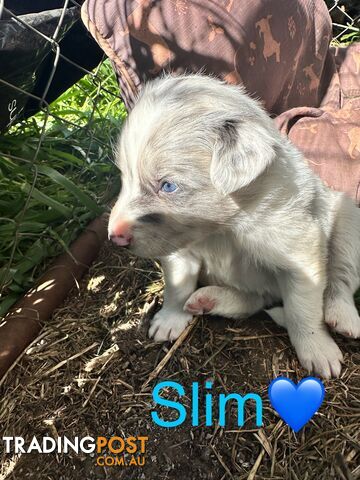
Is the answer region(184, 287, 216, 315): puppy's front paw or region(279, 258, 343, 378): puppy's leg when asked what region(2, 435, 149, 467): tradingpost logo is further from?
region(279, 258, 343, 378): puppy's leg

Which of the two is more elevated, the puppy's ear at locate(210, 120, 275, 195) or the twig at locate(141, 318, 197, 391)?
the puppy's ear at locate(210, 120, 275, 195)

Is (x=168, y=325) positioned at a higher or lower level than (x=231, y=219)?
lower

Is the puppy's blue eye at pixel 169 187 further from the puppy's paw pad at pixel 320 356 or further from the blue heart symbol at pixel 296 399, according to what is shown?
the puppy's paw pad at pixel 320 356

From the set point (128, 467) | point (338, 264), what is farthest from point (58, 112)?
point (128, 467)

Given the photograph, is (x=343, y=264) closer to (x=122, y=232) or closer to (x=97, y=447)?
(x=122, y=232)

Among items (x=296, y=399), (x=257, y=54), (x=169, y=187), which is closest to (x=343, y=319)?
(x=296, y=399)

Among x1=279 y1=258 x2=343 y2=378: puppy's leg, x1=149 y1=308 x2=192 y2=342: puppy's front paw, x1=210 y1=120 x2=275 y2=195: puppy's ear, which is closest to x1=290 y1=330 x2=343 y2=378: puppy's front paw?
x1=279 y1=258 x2=343 y2=378: puppy's leg

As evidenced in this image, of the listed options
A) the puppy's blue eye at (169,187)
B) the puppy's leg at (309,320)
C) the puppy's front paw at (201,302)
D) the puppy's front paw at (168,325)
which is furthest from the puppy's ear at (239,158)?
the puppy's front paw at (168,325)
